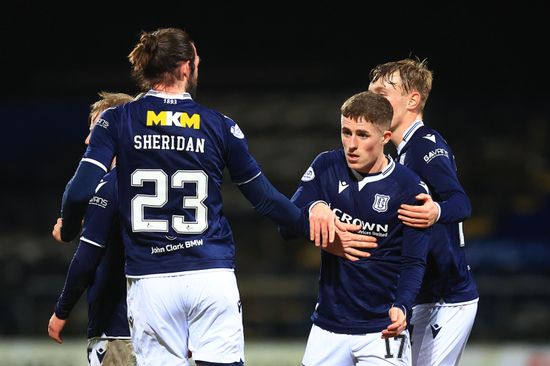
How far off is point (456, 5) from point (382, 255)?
1340 centimetres

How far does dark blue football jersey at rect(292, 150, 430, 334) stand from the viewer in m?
4.04

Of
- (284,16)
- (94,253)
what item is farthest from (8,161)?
(94,253)

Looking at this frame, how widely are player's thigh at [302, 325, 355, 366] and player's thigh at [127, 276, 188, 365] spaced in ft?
2.12

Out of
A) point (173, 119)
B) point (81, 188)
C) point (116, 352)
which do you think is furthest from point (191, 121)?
point (116, 352)

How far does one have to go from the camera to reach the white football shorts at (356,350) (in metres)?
4.02

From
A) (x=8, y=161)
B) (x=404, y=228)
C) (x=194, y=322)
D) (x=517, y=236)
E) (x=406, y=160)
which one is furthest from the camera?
(x=8, y=161)

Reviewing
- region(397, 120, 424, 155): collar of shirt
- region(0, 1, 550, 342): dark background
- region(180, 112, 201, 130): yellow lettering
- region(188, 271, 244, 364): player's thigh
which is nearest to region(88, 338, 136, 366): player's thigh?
region(188, 271, 244, 364): player's thigh

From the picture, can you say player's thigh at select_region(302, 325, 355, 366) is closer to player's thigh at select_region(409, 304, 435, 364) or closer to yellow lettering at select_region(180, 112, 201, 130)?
player's thigh at select_region(409, 304, 435, 364)

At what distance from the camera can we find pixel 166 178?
372 cm

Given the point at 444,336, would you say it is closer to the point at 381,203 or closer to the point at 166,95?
the point at 381,203

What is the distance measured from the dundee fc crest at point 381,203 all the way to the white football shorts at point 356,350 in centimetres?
55

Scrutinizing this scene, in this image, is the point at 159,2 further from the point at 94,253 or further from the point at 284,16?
the point at 94,253

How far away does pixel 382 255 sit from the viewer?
4090 millimetres

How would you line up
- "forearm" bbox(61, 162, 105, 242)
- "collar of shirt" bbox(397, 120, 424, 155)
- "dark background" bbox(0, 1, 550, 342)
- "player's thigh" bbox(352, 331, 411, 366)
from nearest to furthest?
"forearm" bbox(61, 162, 105, 242), "player's thigh" bbox(352, 331, 411, 366), "collar of shirt" bbox(397, 120, 424, 155), "dark background" bbox(0, 1, 550, 342)
